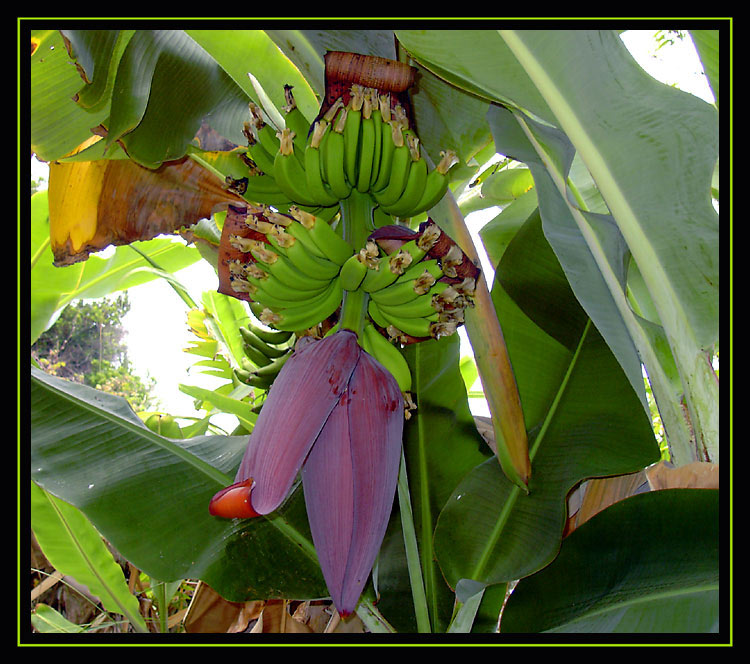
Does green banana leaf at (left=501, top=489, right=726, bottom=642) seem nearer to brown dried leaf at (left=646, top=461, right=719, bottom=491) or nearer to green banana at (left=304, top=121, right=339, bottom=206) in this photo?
brown dried leaf at (left=646, top=461, right=719, bottom=491)

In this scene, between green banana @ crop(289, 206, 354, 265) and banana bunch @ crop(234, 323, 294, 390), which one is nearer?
green banana @ crop(289, 206, 354, 265)

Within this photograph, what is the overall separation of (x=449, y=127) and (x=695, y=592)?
22.1 inches

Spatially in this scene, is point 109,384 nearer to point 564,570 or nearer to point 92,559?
point 92,559

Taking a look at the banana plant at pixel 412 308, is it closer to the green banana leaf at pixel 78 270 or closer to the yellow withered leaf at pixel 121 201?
the yellow withered leaf at pixel 121 201

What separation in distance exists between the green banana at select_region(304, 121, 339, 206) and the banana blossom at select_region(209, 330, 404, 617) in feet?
0.70

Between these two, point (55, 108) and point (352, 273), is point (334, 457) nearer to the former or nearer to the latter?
point (352, 273)

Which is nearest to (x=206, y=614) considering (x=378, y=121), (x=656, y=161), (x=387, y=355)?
(x=387, y=355)

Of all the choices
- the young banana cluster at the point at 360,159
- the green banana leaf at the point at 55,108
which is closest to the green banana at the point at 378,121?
the young banana cluster at the point at 360,159

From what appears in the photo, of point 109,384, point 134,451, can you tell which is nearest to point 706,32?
point 134,451

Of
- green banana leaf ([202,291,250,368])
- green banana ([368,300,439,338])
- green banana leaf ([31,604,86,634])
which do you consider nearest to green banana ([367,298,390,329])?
green banana ([368,300,439,338])

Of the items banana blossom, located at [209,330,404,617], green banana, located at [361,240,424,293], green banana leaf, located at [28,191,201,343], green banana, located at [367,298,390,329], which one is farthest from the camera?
green banana leaf, located at [28,191,201,343]

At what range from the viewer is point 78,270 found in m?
1.05

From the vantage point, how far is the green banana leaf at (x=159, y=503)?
2.20 ft

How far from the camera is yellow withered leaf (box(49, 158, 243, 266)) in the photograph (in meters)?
0.74
